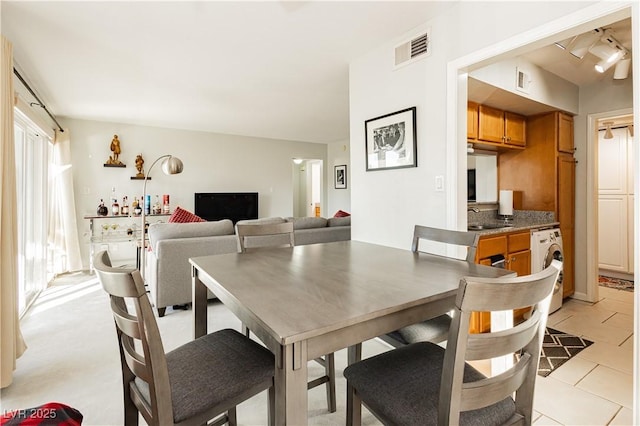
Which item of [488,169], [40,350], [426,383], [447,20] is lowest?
[40,350]

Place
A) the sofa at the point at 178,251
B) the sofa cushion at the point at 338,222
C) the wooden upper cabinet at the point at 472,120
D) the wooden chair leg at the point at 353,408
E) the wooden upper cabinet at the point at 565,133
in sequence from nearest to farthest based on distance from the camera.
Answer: the wooden chair leg at the point at 353,408 < the wooden upper cabinet at the point at 472,120 < the sofa at the point at 178,251 < the wooden upper cabinet at the point at 565,133 < the sofa cushion at the point at 338,222

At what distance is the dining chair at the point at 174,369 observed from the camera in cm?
89

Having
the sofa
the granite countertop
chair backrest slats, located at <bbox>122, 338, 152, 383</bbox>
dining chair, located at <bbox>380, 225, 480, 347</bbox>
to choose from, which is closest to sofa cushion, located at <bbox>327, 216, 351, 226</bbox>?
the sofa

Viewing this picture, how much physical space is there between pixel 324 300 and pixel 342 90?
3325mm

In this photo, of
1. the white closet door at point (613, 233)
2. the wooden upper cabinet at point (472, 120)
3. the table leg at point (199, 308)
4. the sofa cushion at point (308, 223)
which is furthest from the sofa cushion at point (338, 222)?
the white closet door at point (613, 233)

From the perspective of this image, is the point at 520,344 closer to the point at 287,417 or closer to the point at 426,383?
the point at 426,383

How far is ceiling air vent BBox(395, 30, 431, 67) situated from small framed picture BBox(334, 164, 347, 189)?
4876 mm

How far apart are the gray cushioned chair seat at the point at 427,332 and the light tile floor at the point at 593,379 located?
741 mm

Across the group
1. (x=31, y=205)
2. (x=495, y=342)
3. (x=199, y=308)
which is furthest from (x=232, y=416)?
(x=31, y=205)

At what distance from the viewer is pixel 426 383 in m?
1.03

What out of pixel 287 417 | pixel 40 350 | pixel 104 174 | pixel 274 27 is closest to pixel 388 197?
pixel 274 27

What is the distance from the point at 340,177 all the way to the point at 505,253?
202 inches

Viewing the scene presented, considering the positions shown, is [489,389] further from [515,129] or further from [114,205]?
A: [114,205]

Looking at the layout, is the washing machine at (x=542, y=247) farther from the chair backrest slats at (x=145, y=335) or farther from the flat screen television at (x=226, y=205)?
the flat screen television at (x=226, y=205)
